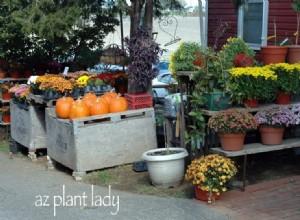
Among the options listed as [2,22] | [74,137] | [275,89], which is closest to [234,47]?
[275,89]

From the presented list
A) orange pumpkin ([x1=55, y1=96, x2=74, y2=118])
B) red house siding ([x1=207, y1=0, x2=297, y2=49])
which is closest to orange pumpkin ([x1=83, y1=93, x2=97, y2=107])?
orange pumpkin ([x1=55, y1=96, x2=74, y2=118])

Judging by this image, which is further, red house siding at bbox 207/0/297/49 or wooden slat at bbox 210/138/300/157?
red house siding at bbox 207/0/297/49

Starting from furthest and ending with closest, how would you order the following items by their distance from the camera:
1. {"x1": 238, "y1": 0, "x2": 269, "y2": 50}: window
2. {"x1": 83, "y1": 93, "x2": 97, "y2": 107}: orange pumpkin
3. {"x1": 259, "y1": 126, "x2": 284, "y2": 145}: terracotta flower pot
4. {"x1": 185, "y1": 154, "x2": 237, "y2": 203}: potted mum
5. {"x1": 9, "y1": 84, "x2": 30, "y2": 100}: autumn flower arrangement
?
{"x1": 238, "y1": 0, "x2": 269, "y2": 50}: window → {"x1": 9, "y1": 84, "x2": 30, "y2": 100}: autumn flower arrangement → {"x1": 83, "y1": 93, "x2": 97, "y2": 107}: orange pumpkin → {"x1": 259, "y1": 126, "x2": 284, "y2": 145}: terracotta flower pot → {"x1": 185, "y1": 154, "x2": 237, "y2": 203}: potted mum

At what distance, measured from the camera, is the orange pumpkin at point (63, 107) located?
7883 mm

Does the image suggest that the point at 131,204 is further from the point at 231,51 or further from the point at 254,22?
the point at 254,22

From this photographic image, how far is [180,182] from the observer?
275 inches

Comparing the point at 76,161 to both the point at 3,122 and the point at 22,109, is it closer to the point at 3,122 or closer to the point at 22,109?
the point at 22,109

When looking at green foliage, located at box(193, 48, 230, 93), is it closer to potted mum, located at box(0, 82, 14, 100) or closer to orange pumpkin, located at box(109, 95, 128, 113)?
orange pumpkin, located at box(109, 95, 128, 113)

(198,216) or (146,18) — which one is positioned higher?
(146,18)

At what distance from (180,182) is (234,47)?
6.31 ft

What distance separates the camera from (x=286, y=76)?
7.00 metres

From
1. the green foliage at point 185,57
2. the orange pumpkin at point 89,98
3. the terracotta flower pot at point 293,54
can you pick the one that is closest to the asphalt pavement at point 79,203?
the orange pumpkin at point 89,98

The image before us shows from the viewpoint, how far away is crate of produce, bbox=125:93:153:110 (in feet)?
26.3

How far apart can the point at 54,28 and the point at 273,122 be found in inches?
152
